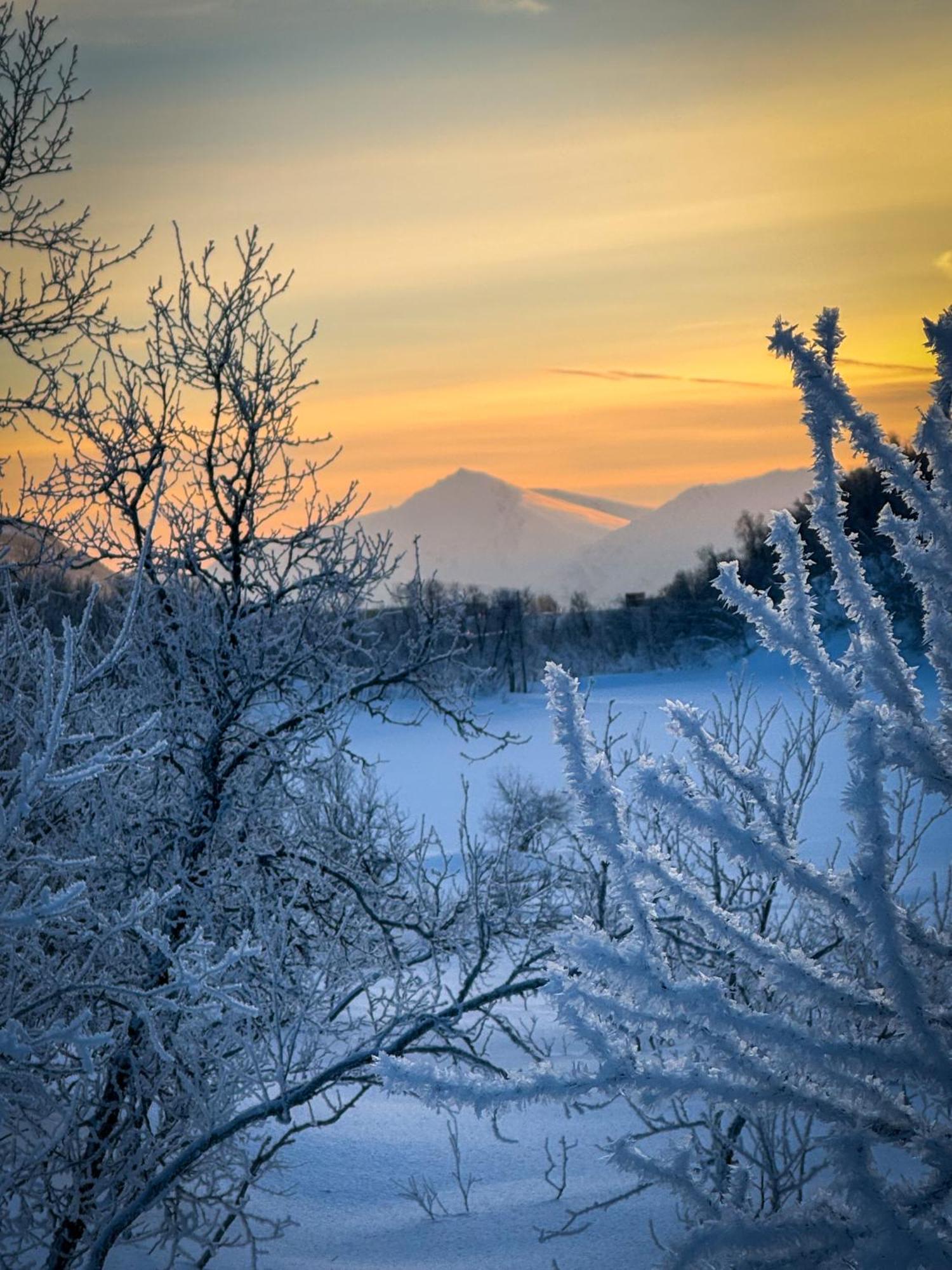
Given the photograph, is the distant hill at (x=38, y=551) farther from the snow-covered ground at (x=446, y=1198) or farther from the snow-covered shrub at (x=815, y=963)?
the snow-covered shrub at (x=815, y=963)

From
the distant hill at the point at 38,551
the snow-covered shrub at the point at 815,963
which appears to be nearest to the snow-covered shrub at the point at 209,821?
the distant hill at the point at 38,551

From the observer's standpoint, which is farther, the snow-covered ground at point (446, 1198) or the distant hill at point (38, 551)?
the snow-covered ground at point (446, 1198)

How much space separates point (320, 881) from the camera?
27.4 feet

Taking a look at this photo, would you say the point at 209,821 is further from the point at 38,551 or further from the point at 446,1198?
the point at 446,1198

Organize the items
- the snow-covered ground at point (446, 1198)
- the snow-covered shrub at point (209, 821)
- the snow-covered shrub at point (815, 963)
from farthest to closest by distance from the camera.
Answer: the snow-covered ground at point (446, 1198), the snow-covered shrub at point (209, 821), the snow-covered shrub at point (815, 963)

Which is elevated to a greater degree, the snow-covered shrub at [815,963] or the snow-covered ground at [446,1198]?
the snow-covered shrub at [815,963]

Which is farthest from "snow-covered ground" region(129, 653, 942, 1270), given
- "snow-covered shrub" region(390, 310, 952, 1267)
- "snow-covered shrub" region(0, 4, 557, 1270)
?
"snow-covered shrub" region(390, 310, 952, 1267)

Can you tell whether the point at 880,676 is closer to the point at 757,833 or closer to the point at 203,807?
the point at 757,833

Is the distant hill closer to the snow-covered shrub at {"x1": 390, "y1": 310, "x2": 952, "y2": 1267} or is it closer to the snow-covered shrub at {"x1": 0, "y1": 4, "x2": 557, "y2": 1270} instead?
Result: the snow-covered shrub at {"x1": 0, "y1": 4, "x2": 557, "y2": 1270}

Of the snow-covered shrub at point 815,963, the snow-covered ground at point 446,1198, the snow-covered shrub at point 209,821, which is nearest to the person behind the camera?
the snow-covered shrub at point 815,963

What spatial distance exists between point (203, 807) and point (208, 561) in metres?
2.18

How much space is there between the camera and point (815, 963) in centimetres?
186

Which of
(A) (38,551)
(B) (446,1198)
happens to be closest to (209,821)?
(A) (38,551)

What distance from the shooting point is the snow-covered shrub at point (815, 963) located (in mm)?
1585
